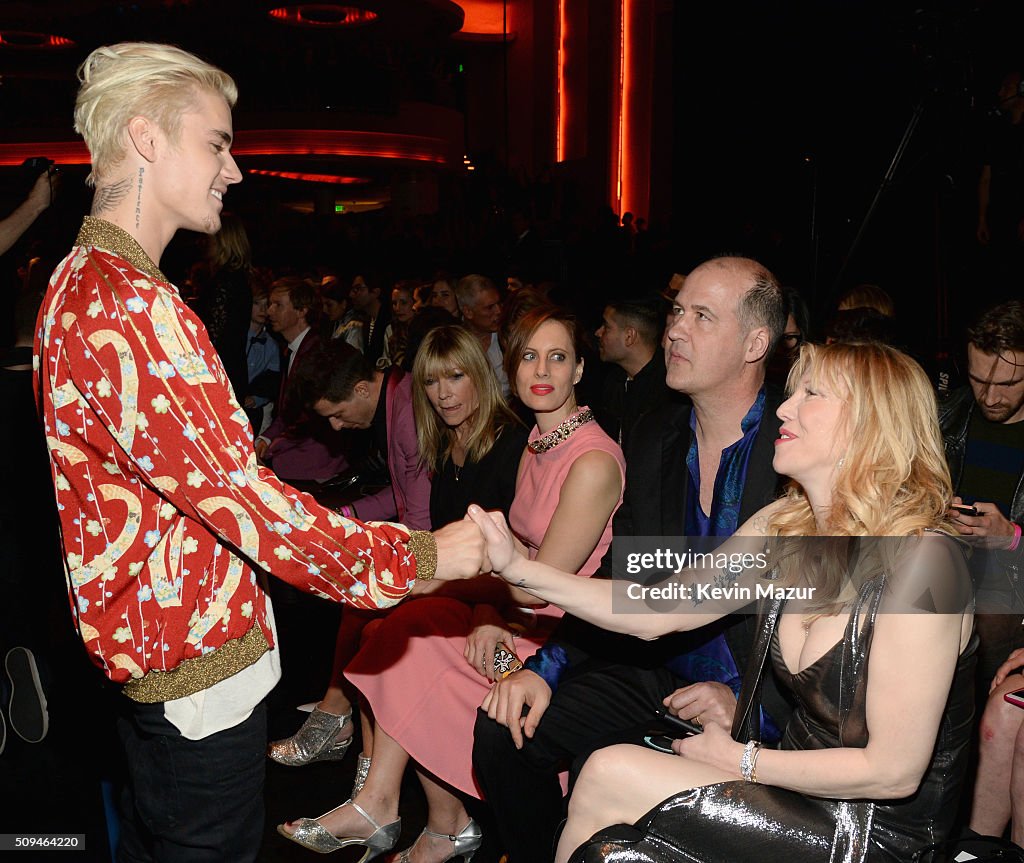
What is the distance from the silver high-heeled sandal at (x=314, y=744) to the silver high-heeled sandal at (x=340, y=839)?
430mm

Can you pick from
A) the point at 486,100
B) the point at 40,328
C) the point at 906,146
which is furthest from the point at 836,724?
the point at 486,100

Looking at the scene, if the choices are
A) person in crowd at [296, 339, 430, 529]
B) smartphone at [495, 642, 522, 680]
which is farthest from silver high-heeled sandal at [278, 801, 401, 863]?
person in crowd at [296, 339, 430, 529]

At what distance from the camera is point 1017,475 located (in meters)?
2.77

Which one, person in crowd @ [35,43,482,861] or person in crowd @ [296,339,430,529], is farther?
person in crowd @ [296,339,430,529]

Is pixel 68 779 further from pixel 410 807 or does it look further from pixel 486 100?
pixel 486 100

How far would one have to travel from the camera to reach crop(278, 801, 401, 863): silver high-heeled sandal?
262 centimetres

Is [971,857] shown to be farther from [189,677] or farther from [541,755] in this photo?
[189,677]

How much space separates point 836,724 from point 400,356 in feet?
14.3

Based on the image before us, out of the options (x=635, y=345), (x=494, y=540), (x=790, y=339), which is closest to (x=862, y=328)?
(x=790, y=339)

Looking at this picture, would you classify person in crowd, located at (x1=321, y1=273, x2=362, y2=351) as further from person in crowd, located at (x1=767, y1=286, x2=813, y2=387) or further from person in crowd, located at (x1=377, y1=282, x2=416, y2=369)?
person in crowd, located at (x1=767, y1=286, x2=813, y2=387)

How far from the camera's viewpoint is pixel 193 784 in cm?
152

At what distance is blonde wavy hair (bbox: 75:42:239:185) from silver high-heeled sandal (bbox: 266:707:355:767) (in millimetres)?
2169

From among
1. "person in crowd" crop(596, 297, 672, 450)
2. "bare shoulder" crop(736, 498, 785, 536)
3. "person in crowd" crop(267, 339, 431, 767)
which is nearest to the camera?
"bare shoulder" crop(736, 498, 785, 536)

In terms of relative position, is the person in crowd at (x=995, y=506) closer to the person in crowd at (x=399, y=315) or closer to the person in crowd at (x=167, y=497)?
the person in crowd at (x=167, y=497)
